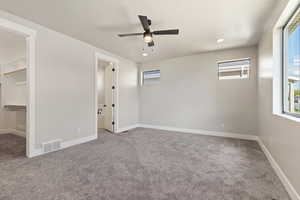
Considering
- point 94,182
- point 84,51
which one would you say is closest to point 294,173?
point 94,182

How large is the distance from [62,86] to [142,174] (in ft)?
Result: 8.98

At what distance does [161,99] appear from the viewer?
552 centimetres

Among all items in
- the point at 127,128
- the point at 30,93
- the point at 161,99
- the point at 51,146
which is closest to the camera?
the point at 30,93

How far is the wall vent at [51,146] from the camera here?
2.93m

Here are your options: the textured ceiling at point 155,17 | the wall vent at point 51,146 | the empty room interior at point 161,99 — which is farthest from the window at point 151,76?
the wall vent at point 51,146

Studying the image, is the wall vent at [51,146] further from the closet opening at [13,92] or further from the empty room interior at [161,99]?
the closet opening at [13,92]

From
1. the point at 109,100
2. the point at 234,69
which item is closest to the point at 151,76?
the point at 109,100

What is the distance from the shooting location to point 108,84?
5.18m

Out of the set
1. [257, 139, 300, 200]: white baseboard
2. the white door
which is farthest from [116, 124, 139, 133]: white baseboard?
[257, 139, 300, 200]: white baseboard

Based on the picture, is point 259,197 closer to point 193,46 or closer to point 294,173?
point 294,173

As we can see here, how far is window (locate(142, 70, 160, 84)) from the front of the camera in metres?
5.67

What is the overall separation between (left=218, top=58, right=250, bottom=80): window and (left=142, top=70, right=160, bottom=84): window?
2.27m

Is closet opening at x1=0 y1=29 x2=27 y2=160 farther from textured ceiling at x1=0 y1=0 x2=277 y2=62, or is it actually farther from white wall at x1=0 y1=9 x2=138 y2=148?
textured ceiling at x1=0 y1=0 x2=277 y2=62

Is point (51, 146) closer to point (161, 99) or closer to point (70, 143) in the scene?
point (70, 143)
